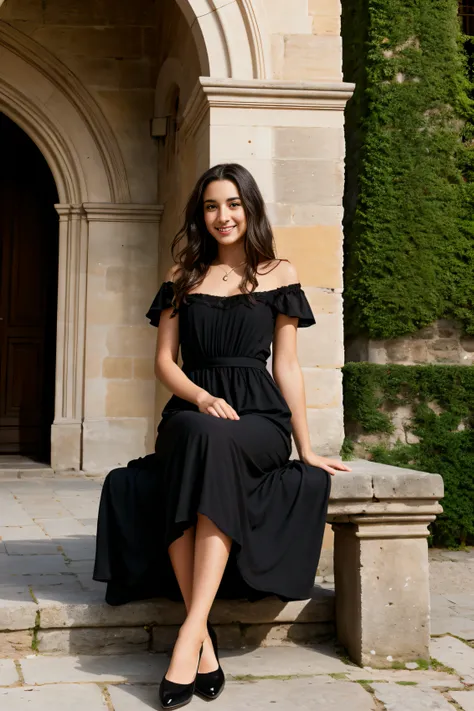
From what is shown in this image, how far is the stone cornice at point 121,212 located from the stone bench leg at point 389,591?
15.5 feet

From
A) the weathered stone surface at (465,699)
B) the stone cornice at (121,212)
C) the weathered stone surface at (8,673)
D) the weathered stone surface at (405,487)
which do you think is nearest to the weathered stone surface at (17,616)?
A: the weathered stone surface at (8,673)

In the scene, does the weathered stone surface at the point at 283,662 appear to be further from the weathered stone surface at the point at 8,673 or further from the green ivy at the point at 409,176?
the green ivy at the point at 409,176

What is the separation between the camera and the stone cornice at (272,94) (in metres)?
3.74

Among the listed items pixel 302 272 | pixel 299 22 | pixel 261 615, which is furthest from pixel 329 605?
pixel 299 22

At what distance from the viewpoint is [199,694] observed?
2.28 m

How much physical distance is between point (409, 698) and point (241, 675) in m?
0.49

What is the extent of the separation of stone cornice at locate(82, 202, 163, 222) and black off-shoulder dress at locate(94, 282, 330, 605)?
4261 mm

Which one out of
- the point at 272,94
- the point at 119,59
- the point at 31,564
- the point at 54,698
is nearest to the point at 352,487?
the point at 54,698

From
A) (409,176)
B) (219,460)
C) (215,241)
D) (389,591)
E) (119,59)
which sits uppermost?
(119,59)

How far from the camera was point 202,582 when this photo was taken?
7.57 feet

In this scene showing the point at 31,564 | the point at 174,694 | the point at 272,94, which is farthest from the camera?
the point at 272,94

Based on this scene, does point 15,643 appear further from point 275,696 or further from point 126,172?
point 126,172

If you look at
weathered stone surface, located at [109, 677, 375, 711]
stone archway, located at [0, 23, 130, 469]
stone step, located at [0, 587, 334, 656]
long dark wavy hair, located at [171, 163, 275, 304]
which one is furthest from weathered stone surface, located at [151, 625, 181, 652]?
stone archway, located at [0, 23, 130, 469]

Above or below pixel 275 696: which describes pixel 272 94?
above
